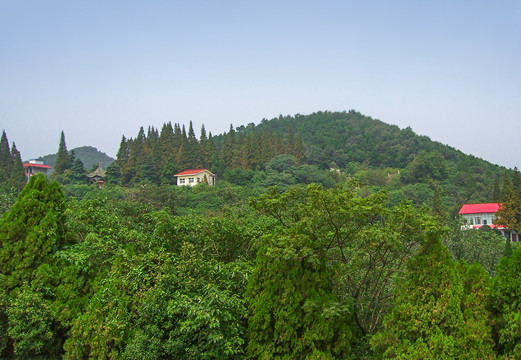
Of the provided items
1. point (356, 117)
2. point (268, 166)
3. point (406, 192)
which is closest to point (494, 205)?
point (406, 192)

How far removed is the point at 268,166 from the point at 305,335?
4089 centimetres

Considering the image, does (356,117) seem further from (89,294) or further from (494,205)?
(89,294)

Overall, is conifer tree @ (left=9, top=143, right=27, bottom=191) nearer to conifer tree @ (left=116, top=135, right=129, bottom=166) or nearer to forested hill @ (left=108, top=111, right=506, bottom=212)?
forested hill @ (left=108, top=111, right=506, bottom=212)

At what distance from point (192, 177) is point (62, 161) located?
43.8ft

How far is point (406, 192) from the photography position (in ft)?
143

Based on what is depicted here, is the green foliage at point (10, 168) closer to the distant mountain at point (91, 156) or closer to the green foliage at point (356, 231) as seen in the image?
the green foliage at point (356, 231)

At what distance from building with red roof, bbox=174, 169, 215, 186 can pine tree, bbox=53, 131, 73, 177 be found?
36.7 ft

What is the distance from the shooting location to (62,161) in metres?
45.2

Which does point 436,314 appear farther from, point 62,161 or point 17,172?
point 62,161

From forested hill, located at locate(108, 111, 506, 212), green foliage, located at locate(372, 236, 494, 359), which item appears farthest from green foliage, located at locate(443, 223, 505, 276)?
forested hill, located at locate(108, 111, 506, 212)

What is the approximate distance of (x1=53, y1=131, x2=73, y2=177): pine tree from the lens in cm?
4465

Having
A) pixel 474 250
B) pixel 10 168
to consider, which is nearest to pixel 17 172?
pixel 10 168

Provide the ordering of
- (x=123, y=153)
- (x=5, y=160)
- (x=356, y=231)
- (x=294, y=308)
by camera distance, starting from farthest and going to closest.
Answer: (x=123, y=153) < (x=5, y=160) < (x=356, y=231) < (x=294, y=308)

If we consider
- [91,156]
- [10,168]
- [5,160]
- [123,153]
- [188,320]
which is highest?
[91,156]
